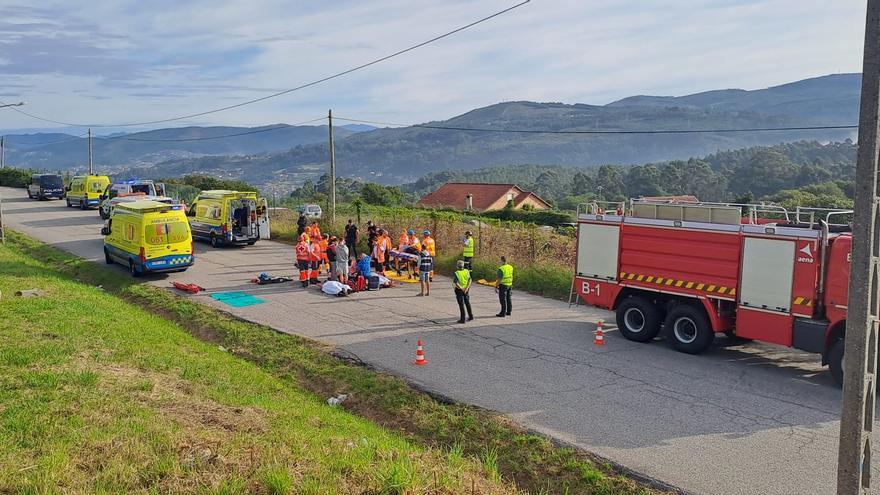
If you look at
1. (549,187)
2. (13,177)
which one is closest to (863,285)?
(13,177)

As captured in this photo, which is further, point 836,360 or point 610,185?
point 610,185

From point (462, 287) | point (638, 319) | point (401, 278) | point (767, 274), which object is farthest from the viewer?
point (401, 278)

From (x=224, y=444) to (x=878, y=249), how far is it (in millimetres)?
6730

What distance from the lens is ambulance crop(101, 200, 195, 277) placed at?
69.8 ft

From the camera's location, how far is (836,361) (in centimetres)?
1145

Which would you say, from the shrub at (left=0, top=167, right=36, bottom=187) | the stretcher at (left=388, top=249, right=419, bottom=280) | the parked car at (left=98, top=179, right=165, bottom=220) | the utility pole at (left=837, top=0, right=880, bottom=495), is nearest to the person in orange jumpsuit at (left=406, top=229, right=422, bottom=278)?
the stretcher at (left=388, top=249, right=419, bottom=280)

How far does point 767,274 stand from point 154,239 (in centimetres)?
1742

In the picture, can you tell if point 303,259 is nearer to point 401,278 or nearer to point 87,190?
point 401,278

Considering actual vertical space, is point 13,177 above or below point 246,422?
above

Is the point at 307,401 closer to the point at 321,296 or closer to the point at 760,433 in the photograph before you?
the point at 760,433

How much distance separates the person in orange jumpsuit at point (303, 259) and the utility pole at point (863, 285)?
16.8 meters

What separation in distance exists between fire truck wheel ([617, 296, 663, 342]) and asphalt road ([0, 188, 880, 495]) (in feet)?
0.76

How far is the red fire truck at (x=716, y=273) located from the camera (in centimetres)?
1178

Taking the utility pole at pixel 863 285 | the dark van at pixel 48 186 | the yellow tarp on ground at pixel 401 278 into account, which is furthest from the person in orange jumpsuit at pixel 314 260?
the dark van at pixel 48 186
